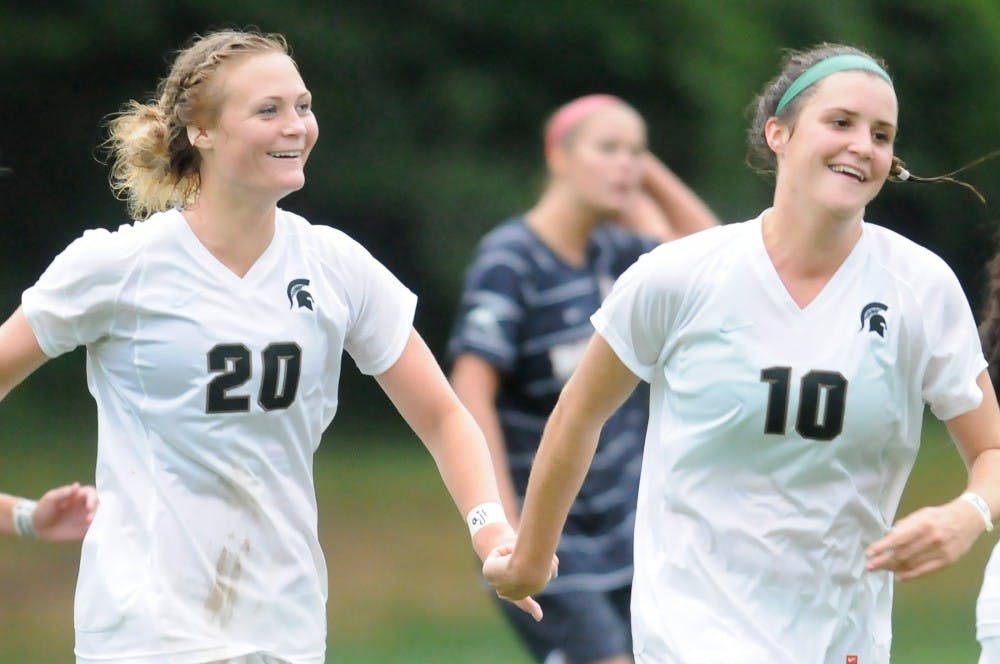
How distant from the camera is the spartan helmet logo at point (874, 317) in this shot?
3945 mm

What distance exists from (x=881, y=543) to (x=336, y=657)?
21.8 feet

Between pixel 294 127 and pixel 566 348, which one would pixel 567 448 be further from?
pixel 566 348

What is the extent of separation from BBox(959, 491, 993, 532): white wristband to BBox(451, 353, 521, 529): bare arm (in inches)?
78.5

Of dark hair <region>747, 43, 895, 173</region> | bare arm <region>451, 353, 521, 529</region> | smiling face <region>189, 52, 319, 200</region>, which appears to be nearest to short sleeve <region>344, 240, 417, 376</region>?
smiling face <region>189, 52, 319, 200</region>

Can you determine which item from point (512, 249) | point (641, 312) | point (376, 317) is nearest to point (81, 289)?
point (376, 317)

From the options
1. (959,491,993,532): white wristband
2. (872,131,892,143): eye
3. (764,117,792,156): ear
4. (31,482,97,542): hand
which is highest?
(764,117,792,156): ear

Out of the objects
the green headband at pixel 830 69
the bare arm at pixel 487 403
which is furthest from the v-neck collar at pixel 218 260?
the bare arm at pixel 487 403

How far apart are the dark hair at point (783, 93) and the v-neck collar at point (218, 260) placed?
1055 mm

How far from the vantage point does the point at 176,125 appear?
4.61 meters

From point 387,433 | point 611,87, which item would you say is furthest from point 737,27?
point 387,433

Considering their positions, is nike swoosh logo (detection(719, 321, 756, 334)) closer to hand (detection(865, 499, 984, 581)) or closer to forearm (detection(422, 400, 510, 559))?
hand (detection(865, 499, 984, 581))

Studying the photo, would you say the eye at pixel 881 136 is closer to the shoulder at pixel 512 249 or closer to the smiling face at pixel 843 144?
the smiling face at pixel 843 144

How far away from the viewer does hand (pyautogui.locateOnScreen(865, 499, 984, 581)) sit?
3.66 meters

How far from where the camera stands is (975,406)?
3.98 m
